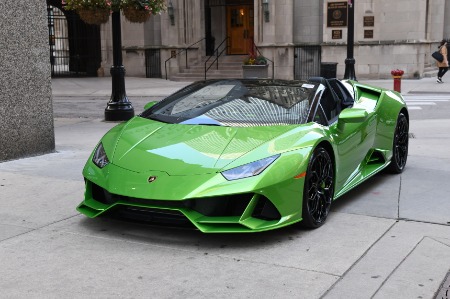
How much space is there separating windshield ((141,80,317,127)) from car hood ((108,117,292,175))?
18cm

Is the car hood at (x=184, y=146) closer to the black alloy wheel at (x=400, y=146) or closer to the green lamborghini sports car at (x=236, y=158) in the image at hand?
the green lamborghini sports car at (x=236, y=158)

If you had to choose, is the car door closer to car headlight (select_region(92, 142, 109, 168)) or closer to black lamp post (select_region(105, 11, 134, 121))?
car headlight (select_region(92, 142, 109, 168))

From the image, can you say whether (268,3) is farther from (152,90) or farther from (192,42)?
(152,90)

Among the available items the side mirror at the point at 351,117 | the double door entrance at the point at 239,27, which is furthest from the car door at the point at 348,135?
the double door entrance at the point at 239,27

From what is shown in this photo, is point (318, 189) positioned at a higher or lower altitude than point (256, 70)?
lower

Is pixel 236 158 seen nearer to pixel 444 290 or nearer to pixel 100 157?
pixel 100 157

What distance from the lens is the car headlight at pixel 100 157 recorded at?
5107 millimetres

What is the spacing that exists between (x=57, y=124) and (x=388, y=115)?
828 centimetres

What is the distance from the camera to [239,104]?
578cm

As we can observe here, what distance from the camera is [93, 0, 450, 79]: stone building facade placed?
2547 cm

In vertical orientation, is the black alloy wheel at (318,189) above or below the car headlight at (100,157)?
below

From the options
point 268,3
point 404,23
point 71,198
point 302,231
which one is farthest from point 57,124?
point 404,23

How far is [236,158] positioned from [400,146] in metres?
3.49

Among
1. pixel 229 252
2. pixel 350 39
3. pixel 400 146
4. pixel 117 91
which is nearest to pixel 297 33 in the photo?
pixel 350 39
